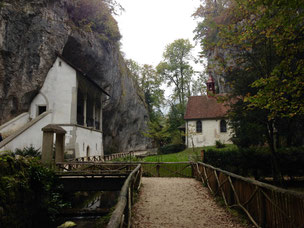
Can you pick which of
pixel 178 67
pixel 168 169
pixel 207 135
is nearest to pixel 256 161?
pixel 168 169

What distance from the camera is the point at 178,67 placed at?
145 ft

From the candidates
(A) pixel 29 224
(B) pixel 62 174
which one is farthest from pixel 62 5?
(A) pixel 29 224

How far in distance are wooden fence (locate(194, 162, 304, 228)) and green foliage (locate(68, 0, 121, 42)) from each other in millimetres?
21749

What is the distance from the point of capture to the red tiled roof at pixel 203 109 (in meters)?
34.0

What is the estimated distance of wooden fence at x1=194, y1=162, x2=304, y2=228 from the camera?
13.2ft

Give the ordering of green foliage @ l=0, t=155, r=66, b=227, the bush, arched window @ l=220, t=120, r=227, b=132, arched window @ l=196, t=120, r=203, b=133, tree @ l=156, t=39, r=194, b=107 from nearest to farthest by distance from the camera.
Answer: green foliage @ l=0, t=155, r=66, b=227, the bush, arched window @ l=220, t=120, r=227, b=132, arched window @ l=196, t=120, r=203, b=133, tree @ l=156, t=39, r=194, b=107

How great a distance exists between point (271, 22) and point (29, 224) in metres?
10.3

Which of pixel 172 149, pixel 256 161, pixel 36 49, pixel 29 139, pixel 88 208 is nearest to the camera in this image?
pixel 88 208

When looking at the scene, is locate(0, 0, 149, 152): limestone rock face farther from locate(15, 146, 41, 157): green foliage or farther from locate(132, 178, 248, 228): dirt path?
locate(132, 178, 248, 228): dirt path

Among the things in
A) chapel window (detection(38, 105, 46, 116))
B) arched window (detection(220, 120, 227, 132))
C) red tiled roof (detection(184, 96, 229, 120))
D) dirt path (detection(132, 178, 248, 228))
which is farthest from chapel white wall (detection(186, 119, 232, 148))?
dirt path (detection(132, 178, 248, 228))

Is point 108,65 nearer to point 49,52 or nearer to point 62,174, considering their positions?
point 49,52

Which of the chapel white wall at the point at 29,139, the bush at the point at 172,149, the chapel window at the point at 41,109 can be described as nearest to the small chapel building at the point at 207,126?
the bush at the point at 172,149

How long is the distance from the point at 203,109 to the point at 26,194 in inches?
1210

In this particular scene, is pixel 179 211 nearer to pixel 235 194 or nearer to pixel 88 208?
pixel 235 194
